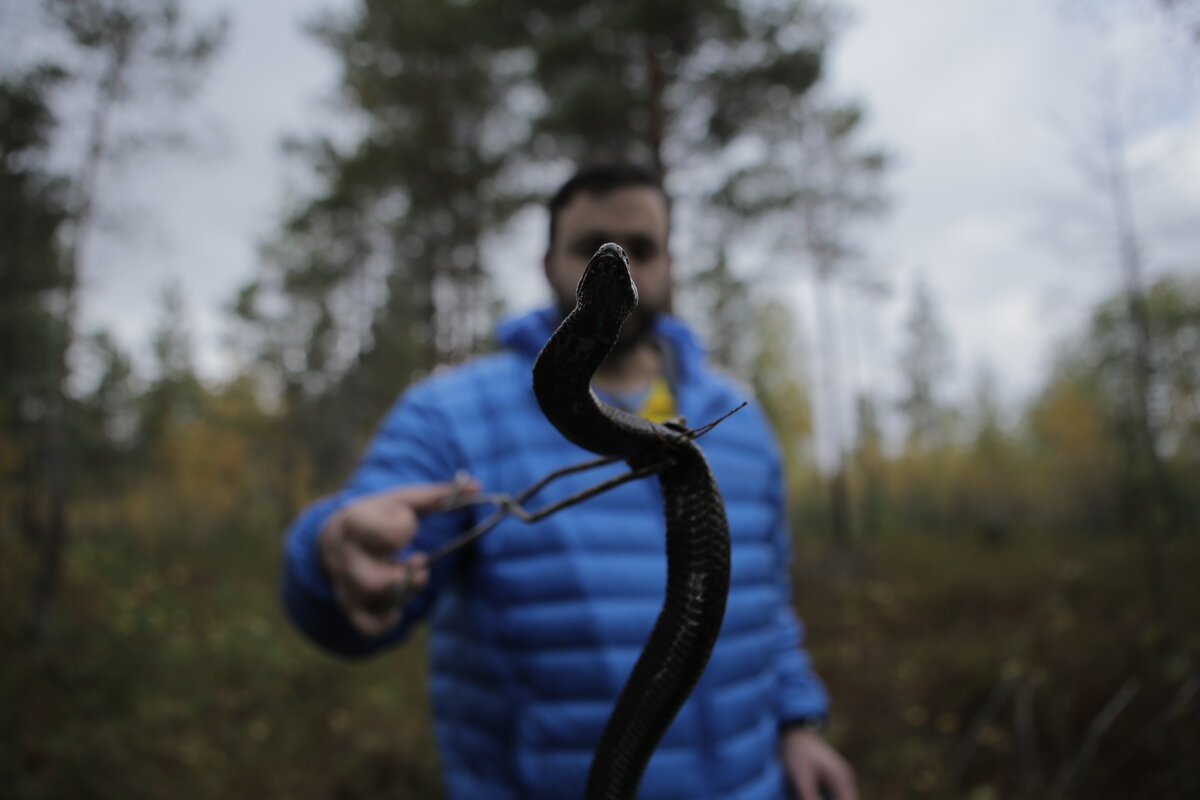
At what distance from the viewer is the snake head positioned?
1.17 feet

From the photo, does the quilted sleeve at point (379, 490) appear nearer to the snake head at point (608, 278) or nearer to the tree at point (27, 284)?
the snake head at point (608, 278)

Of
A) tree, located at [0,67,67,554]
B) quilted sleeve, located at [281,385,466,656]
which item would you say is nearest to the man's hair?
quilted sleeve, located at [281,385,466,656]

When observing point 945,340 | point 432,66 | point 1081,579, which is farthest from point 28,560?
point 945,340

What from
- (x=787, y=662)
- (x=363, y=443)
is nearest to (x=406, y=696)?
(x=787, y=662)

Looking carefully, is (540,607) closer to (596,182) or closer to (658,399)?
(658,399)

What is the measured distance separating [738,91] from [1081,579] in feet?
39.4

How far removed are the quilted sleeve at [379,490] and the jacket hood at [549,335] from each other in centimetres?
30

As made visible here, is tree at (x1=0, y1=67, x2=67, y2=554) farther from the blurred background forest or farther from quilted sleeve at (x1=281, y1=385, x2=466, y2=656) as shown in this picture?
quilted sleeve at (x1=281, y1=385, x2=466, y2=656)

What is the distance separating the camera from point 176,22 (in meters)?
8.93

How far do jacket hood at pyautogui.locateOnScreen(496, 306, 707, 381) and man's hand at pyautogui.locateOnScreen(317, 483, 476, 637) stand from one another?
2.28 feet

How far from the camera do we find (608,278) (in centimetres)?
36

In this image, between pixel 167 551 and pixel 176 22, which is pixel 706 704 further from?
pixel 167 551

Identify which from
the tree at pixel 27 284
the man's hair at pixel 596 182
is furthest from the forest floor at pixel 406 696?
the tree at pixel 27 284

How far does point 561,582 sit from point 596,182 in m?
0.99
